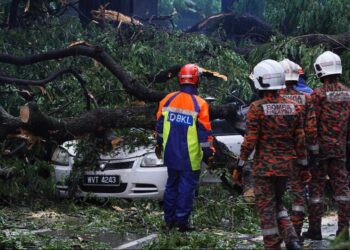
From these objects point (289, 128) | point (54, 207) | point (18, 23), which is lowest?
point (54, 207)

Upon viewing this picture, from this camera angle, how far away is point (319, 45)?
1195cm

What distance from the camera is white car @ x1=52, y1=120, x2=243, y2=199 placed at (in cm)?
916

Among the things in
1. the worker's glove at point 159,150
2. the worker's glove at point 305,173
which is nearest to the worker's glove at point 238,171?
the worker's glove at point 305,173

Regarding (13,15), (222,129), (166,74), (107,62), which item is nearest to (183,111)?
(107,62)

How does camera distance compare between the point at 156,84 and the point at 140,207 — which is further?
the point at 156,84

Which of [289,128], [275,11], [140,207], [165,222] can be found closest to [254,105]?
[289,128]

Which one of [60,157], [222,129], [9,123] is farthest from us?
[222,129]

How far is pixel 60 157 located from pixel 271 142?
4247 millimetres

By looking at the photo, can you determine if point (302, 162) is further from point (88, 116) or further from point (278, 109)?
point (88, 116)

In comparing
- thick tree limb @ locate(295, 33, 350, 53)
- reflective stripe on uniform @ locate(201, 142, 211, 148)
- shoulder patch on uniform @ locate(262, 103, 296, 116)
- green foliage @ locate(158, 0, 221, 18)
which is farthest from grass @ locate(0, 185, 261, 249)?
green foliage @ locate(158, 0, 221, 18)

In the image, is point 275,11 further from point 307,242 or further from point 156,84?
point 307,242

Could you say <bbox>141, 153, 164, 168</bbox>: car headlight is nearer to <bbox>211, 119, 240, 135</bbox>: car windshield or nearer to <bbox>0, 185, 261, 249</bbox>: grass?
<bbox>0, 185, 261, 249</bbox>: grass

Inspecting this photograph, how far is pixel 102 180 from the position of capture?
932cm

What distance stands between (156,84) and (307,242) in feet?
13.7
